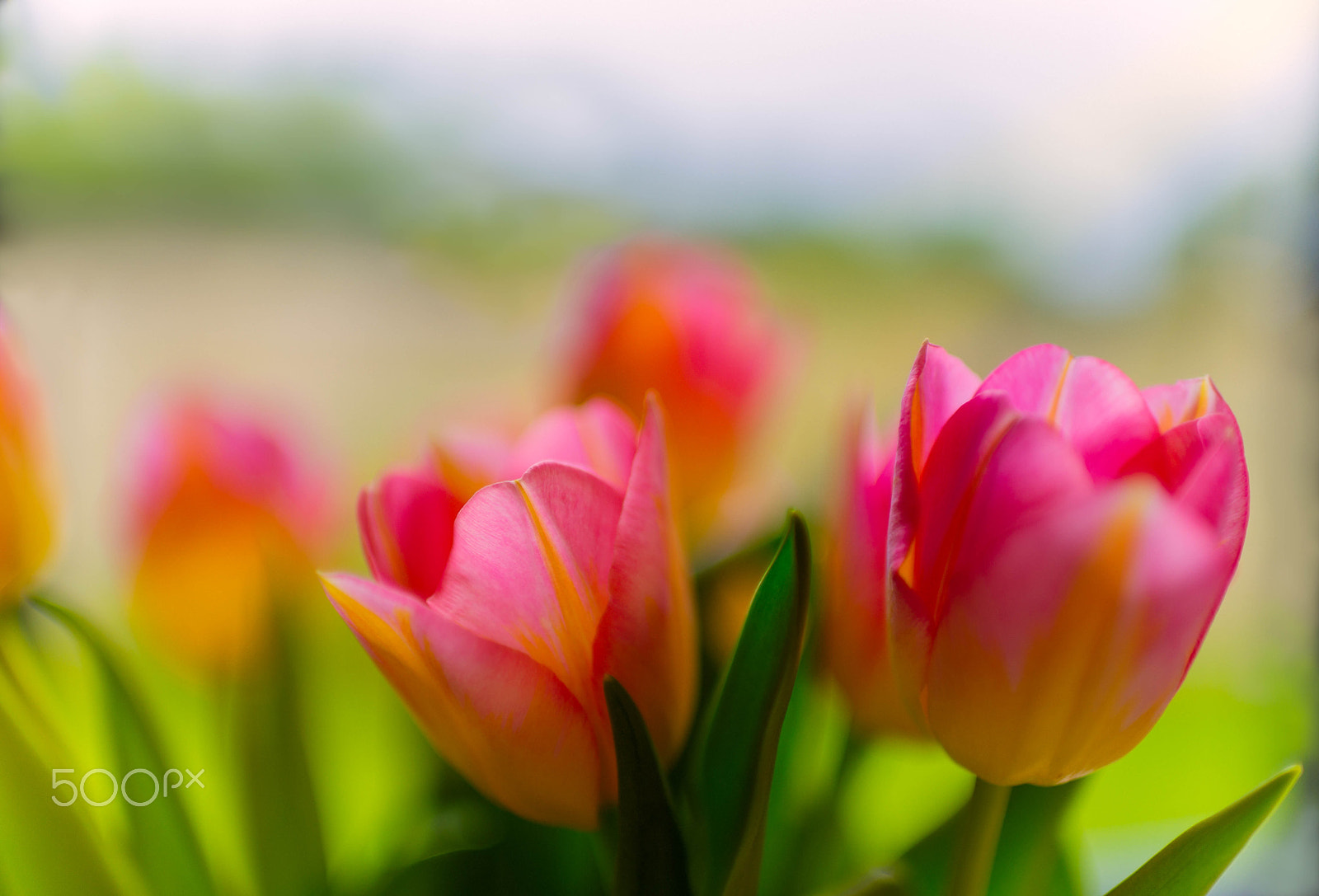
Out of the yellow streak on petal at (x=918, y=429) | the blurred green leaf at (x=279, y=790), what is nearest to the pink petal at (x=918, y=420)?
the yellow streak on petal at (x=918, y=429)

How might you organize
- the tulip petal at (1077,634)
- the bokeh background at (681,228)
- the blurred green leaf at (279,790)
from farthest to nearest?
the bokeh background at (681,228) < the blurred green leaf at (279,790) < the tulip petal at (1077,634)

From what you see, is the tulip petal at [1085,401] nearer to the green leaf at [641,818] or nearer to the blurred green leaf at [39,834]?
the green leaf at [641,818]

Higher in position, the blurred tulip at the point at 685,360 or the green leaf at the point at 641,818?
the blurred tulip at the point at 685,360

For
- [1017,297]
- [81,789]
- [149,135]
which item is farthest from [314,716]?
[1017,297]

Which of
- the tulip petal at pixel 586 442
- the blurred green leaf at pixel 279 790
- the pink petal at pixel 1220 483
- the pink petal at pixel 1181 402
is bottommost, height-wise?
the blurred green leaf at pixel 279 790

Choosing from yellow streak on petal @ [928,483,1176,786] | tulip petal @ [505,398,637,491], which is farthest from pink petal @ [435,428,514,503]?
yellow streak on petal @ [928,483,1176,786]

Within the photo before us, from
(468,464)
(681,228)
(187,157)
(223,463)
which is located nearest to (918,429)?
(468,464)
